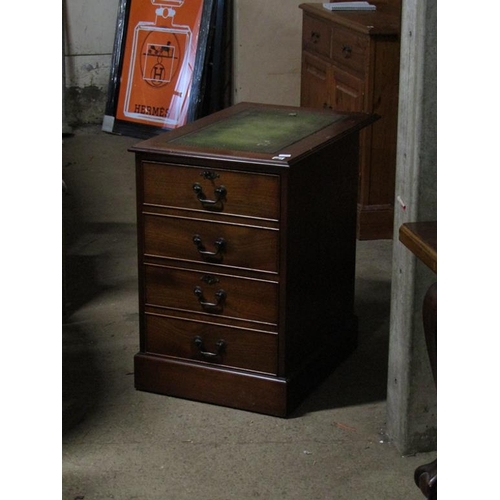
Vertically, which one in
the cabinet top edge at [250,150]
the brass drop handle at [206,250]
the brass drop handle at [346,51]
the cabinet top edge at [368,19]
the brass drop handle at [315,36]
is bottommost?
the brass drop handle at [206,250]

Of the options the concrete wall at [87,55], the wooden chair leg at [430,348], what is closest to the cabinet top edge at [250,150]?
the wooden chair leg at [430,348]

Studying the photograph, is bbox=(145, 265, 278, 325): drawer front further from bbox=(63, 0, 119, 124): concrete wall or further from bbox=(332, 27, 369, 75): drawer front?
bbox=(63, 0, 119, 124): concrete wall

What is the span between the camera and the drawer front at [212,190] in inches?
116

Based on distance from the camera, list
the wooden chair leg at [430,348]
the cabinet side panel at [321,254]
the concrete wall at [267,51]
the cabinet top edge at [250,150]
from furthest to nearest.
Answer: the concrete wall at [267,51] < the cabinet side panel at [321,254] < the cabinet top edge at [250,150] < the wooden chair leg at [430,348]

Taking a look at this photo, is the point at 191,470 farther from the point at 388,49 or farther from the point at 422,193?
the point at 388,49

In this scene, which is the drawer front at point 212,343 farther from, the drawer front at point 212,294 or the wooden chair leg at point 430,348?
the wooden chair leg at point 430,348

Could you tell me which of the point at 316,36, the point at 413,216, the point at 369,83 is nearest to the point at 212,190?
the point at 413,216

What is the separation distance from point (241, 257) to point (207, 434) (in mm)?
565

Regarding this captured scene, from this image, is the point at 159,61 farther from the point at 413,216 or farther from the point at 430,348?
the point at 430,348

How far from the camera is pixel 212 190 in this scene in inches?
119

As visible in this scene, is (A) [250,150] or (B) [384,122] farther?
(B) [384,122]

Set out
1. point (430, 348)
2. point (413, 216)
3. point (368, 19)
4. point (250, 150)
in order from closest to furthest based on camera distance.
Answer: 1. point (430, 348)
2. point (413, 216)
3. point (250, 150)
4. point (368, 19)

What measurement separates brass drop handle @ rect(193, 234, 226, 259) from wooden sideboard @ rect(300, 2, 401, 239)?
1.74 m

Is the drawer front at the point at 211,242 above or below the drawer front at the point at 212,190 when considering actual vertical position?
below
